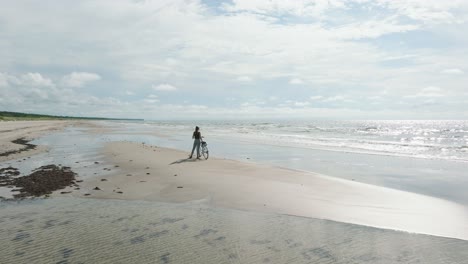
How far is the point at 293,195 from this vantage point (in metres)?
12.6

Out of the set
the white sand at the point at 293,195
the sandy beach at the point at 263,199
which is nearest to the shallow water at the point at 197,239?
the sandy beach at the point at 263,199

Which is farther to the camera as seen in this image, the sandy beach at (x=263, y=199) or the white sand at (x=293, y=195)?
the white sand at (x=293, y=195)

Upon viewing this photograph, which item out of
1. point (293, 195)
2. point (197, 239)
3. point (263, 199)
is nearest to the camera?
point (197, 239)

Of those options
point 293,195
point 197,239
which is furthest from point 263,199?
point 197,239

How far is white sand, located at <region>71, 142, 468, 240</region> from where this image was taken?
9758 millimetres

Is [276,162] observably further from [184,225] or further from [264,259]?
[264,259]

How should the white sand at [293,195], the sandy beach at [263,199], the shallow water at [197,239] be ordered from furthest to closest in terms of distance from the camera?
the white sand at [293,195] < the sandy beach at [263,199] < the shallow water at [197,239]

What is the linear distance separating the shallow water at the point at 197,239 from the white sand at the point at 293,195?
1038 mm

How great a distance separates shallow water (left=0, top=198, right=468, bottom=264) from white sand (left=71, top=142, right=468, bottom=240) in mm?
1038

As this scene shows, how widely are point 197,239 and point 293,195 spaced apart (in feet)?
18.9

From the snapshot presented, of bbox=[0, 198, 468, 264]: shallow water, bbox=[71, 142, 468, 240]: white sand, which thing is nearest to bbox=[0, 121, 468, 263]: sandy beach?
bbox=[71, 142, 468, 240]: white sand

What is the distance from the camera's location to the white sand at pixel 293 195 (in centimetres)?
976

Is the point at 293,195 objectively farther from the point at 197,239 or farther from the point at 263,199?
the point at 197,239

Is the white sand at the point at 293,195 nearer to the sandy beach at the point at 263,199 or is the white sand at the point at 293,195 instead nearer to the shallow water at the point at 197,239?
the sandy beach at the point at 263,199
